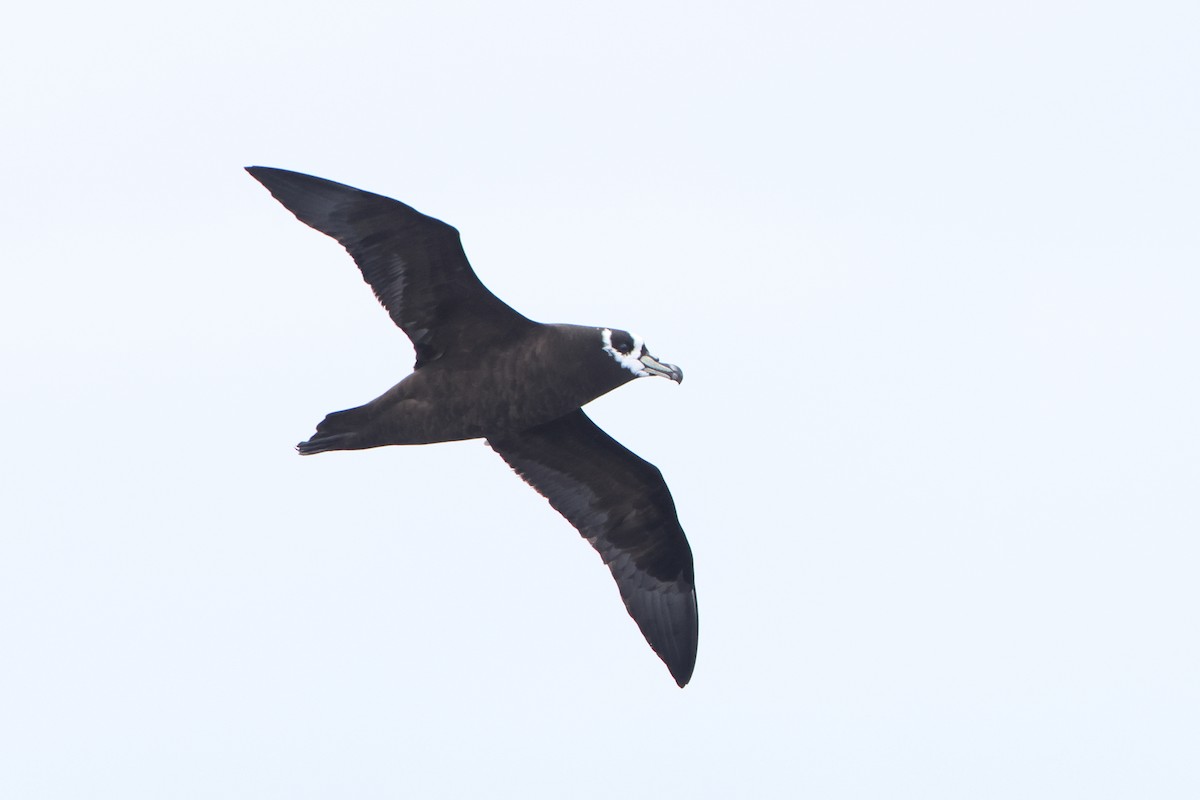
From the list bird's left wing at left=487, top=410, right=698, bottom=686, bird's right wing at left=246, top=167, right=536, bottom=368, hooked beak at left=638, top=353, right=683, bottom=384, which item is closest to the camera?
bird's right wing at left=246, top=167, right=536, bottom=368

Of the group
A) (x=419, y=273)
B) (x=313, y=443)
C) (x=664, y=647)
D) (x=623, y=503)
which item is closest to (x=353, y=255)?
(x=419, y=273)

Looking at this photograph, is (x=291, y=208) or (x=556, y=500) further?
(x=556, y=500)

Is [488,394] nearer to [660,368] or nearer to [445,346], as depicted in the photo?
[445,346]

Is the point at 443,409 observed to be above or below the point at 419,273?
below

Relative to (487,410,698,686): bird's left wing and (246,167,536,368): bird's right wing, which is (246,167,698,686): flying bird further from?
(487,410,698,686): bird's left wing

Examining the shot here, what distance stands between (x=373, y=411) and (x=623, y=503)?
2834 mm

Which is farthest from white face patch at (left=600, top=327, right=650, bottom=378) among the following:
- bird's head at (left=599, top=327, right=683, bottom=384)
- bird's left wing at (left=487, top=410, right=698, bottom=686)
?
bird's left wing at (left=487, top=410, right=698, bottom=686)

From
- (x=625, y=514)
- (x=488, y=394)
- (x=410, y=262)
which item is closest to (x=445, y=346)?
(x=488, y=394)

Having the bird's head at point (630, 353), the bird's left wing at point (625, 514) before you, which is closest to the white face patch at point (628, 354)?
the bird's head at point (630, 353)

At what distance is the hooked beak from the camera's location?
1439cm

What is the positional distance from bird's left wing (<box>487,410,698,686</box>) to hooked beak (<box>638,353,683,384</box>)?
1659 millimetres

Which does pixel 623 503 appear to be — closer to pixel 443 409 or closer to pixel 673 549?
pixel 673 549

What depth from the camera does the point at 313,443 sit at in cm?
1463

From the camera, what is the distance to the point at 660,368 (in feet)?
47.4
